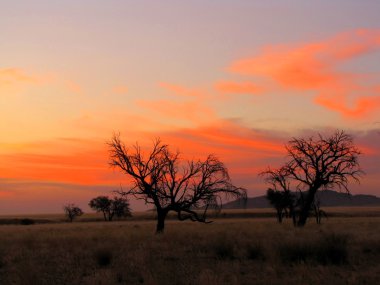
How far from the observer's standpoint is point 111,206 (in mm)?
108000

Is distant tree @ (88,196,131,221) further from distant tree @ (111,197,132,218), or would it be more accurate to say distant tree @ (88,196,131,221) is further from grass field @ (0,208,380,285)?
grass field @ (0,208,380,285)

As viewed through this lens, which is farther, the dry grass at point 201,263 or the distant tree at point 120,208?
the distant tree at point 120,208

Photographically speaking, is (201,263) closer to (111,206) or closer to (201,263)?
(201,263)

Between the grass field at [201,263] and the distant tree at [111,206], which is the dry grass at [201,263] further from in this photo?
the distant tree at [111,206]

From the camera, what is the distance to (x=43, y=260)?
15930 mm

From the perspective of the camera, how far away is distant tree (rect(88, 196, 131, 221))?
105625 mm

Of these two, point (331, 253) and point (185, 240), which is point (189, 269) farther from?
point (185, 240)

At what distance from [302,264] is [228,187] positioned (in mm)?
19624

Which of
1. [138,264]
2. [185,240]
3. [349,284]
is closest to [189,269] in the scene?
[138,264]

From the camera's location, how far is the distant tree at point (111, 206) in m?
106

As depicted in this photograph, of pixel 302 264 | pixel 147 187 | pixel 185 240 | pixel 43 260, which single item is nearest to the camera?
pixel 302 264

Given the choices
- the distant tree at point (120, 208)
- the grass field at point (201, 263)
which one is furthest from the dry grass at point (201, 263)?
the distant tree at point (120, 208)

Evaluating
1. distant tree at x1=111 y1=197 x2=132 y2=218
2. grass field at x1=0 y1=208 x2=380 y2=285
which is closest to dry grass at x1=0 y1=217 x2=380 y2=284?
grass field at x1=0 y1=208 x2=380 y2=285

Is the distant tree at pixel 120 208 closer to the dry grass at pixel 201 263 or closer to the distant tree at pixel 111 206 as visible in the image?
the distant tree at pixel 111 206
